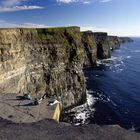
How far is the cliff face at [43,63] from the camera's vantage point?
55469 mm

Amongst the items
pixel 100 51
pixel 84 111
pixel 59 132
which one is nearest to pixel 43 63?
pixel 84 111

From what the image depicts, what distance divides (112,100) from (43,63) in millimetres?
24285

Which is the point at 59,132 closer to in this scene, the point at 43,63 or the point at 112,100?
Answer: the point at 43,63

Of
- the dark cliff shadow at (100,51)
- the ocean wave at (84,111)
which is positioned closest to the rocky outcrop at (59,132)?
the ocean wave at (84,111)

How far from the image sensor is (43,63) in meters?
67.7

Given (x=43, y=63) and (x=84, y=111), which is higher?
(x=43, y=63)

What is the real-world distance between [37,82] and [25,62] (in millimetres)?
6309

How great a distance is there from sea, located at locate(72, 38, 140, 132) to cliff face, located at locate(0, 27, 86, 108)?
19.2ft

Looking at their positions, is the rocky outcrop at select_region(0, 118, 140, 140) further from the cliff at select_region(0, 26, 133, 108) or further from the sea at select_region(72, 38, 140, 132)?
the sea at select_region(72, 38, 140, 132)

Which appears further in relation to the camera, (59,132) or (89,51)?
(89,51)

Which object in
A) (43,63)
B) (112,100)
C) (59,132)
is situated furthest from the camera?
(112,100)

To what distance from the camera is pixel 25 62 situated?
2427 inches

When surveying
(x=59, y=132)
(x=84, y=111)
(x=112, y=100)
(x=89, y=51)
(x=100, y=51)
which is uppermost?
(x=59, y=132)

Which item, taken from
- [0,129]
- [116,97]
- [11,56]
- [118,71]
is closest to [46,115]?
[0,129]
